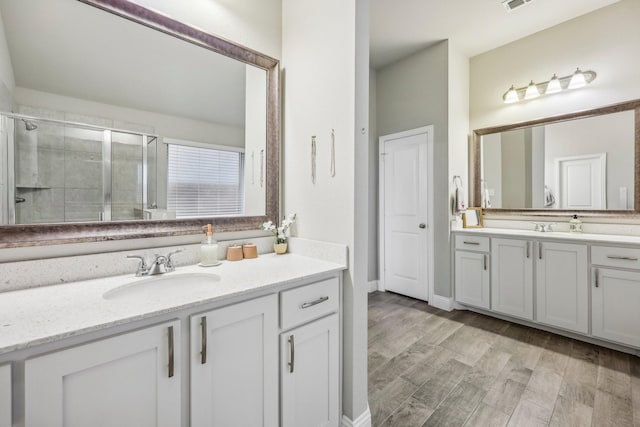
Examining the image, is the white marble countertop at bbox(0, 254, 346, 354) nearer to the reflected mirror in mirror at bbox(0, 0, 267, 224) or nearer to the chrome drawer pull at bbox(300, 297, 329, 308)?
the chrome drawer pull at bbox(300, 297, 329, 308)

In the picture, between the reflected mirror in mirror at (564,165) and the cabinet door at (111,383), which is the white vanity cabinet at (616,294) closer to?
the reflected mirror in mirror at (564,165)

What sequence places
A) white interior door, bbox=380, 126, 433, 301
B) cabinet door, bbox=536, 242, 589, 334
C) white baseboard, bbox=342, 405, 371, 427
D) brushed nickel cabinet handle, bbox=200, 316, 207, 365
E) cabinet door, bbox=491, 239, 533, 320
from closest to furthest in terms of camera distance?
brushed nickel cabinet handle, bbox=200, 316, 207, 365, white baseboard, bbox=342, 405, 371, 427, cabinet door, bbox=536, 242, 589, 334, cabinet door, bbox=491, 239, 533, 320, white interior door, bbox=380, 126, 433, 301

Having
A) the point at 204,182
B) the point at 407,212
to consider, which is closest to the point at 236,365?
the point at 204,182

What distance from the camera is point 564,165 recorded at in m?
2.77

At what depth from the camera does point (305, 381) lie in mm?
1262

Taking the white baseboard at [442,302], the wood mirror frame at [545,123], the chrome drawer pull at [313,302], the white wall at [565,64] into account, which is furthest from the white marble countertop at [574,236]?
the chrome drawer pull at [313,302]

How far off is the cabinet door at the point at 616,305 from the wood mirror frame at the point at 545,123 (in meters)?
0.69

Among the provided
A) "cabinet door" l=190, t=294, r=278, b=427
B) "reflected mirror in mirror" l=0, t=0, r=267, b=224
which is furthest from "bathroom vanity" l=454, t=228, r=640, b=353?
"cabinet door" l=190, t=294, r=278, b=427

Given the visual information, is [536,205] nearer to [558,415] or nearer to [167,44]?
[558,415]

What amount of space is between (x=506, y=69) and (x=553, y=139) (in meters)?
0.99

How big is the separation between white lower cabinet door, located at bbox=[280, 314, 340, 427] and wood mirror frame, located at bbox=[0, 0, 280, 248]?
2.63 ft

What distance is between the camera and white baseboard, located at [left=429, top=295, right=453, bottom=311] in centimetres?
309

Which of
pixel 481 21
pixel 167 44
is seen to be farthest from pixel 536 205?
pixel 167 44

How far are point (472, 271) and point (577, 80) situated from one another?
6.96 ft
